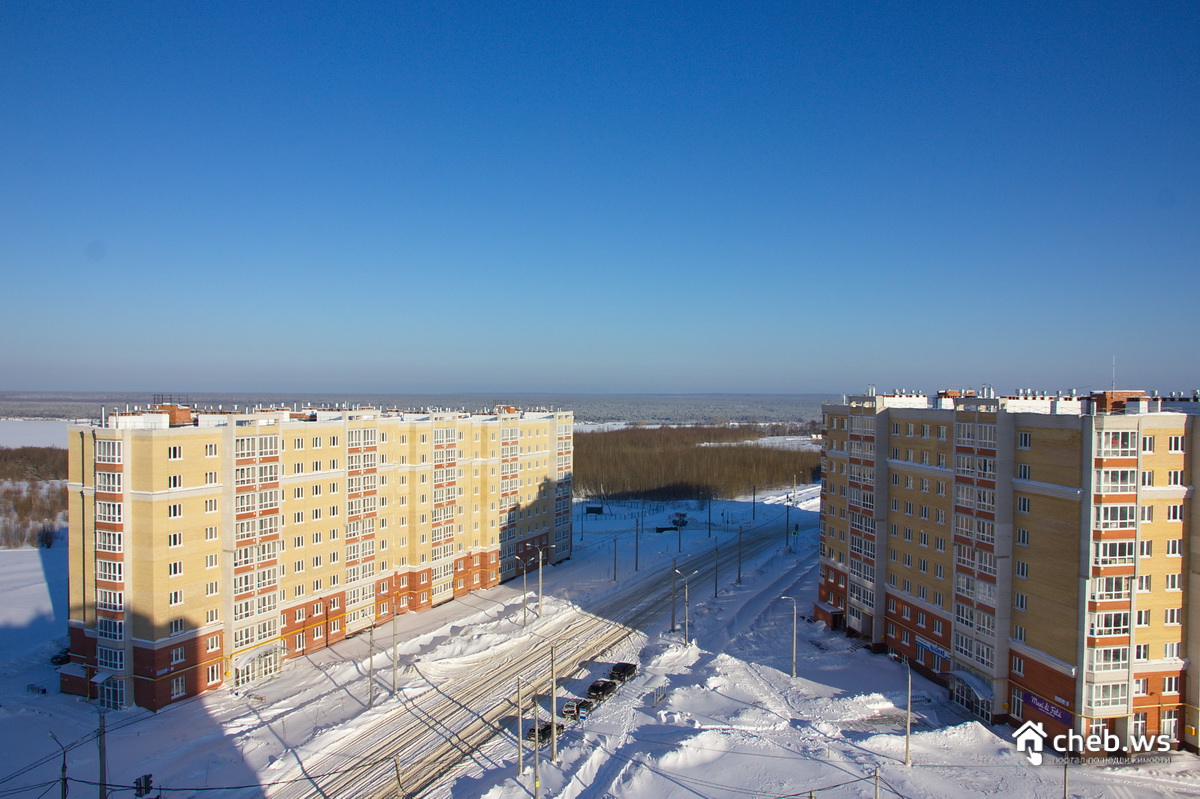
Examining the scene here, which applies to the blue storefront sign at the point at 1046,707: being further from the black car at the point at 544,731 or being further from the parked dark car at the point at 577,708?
the black car at the point at 544,731

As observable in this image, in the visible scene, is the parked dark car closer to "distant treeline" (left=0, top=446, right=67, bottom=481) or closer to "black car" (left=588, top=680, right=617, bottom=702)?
"black car" (left=588, top=680, right=617, bottom=702)

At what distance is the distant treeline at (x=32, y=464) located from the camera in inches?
4496

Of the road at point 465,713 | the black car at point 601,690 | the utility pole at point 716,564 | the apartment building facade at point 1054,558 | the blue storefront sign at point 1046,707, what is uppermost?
the apartment building facade at point 1054,558

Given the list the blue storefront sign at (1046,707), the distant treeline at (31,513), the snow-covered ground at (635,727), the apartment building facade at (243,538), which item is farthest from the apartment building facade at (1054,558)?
the distant treeline at (31,513)

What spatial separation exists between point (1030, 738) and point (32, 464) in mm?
144368

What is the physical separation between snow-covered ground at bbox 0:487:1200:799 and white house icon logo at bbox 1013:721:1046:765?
23.3 inches

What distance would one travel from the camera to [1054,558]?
106 feet

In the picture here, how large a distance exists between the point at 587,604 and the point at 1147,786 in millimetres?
36304

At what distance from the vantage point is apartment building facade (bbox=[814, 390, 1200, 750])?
100 ft

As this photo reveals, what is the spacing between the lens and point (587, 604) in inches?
2250

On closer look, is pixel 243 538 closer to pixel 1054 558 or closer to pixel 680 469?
pixel 1054 558

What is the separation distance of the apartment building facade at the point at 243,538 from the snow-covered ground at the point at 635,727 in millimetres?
1978

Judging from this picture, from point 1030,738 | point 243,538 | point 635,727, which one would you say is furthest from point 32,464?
point 1030,738

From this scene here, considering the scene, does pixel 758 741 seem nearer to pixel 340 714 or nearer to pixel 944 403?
pixel 340 714
